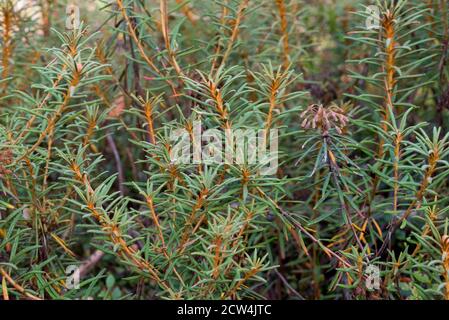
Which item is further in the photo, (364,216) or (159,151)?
(364,216)

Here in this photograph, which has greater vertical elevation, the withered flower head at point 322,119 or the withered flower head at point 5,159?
the withered flower head at point 322,119

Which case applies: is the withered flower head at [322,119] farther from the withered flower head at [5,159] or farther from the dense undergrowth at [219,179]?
the withered flower head at [5,159]

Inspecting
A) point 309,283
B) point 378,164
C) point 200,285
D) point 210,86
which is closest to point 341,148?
point 378,164

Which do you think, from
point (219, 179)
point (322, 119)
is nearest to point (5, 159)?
point (219, 179)

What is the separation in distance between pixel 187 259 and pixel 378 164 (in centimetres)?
52

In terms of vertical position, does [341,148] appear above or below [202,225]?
above

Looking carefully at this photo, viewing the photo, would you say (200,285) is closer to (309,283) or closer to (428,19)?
(309,283)

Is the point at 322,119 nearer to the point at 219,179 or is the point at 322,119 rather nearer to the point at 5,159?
the point at 219,179

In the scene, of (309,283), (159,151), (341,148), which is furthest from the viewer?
(309,283)

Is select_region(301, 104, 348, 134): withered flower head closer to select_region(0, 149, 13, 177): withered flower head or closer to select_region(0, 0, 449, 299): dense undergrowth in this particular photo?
select_region(0, 0, 449, 299): dense undergrowth

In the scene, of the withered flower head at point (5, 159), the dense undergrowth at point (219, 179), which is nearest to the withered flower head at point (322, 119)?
the dense undergrowth at point (219, 179)

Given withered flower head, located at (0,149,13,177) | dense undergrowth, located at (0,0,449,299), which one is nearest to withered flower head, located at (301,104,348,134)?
dense undergrowth, located at (0,0,449,299)

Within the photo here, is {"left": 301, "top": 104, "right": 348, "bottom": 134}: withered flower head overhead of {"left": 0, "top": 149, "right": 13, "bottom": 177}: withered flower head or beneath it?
overhead
